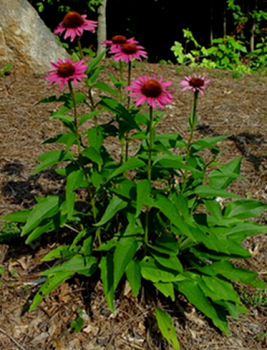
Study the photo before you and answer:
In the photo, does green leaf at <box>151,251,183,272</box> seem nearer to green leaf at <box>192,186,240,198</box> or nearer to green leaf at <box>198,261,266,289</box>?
green leaf at <box>198,261,266,289</box>

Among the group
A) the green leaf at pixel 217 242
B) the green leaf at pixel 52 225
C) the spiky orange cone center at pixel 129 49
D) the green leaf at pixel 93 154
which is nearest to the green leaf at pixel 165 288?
the green leaf at pixel 217 242

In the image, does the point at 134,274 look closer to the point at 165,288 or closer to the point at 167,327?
the point at 165,288

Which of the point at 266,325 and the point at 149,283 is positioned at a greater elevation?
the point at 149,283

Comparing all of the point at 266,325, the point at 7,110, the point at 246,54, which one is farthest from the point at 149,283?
the point at 246,54

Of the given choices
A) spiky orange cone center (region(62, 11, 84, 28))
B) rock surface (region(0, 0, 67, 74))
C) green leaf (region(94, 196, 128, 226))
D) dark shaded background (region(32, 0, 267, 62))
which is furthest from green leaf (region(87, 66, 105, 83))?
dark shaded background (region(32, 0, 267, 62))

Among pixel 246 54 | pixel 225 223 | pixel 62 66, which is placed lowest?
pixel 246 54

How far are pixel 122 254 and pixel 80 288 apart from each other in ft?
1.84

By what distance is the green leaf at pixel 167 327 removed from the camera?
2.13 m

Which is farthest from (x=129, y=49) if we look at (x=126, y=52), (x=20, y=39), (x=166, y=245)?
(x=20, y=39)

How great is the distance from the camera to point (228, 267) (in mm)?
2324

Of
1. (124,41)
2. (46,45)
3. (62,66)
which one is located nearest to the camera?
(62,66)

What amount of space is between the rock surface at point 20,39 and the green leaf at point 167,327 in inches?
Answer: 147

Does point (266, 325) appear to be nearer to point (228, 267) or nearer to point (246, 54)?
point (228, 267)

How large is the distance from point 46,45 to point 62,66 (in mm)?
3736
